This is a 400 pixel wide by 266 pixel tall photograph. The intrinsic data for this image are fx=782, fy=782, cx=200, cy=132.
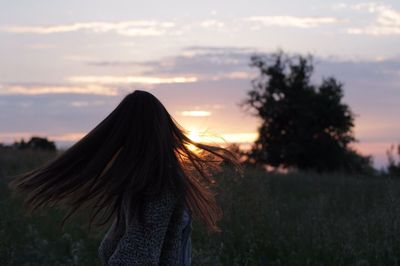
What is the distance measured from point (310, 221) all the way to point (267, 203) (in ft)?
2.83

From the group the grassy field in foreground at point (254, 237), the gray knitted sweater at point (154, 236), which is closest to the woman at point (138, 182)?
the gray knitted sweater at point (154, 236)

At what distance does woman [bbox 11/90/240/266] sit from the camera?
11.3 ft

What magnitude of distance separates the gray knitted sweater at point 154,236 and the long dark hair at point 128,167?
6 centimetres

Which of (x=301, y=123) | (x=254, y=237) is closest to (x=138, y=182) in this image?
(x=254, y=237)

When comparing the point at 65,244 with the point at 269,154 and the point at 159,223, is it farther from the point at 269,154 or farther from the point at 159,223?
the point at 269,154

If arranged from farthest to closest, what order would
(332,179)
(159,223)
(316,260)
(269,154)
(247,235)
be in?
(269,154)
(332,179)
(247,235)
(316,260)
(159,223)

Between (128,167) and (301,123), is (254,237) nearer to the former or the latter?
(128,167)

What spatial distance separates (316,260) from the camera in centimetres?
815

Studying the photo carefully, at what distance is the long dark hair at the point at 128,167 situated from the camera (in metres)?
3.53

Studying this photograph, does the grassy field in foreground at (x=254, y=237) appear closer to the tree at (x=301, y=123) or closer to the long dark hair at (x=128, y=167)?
the long dark hair at (x=128, y=167)

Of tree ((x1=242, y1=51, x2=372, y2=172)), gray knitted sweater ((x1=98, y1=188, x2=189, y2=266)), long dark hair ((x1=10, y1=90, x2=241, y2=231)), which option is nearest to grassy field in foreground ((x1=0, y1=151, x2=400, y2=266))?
long dark hair ((x1=10, y1=90, x2=241, y2=231))

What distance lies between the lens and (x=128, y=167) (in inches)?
141

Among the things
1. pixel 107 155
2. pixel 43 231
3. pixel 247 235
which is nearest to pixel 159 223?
pixel 107 155

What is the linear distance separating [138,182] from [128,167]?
14cm
